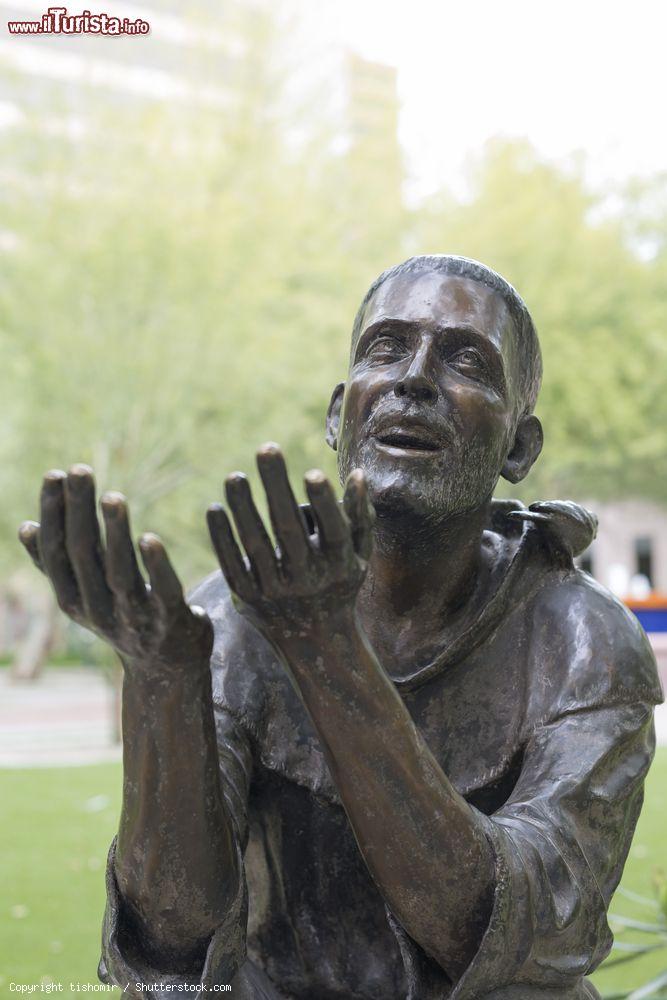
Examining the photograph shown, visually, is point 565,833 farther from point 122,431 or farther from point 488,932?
point 122,431

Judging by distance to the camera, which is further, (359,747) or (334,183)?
(334,183)

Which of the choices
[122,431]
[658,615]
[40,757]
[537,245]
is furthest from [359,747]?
[537,245]

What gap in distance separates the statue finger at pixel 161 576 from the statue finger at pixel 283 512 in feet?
0.49

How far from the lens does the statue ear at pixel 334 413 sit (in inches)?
94.1

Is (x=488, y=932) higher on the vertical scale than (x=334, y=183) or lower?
lower

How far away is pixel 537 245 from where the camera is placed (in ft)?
57.0

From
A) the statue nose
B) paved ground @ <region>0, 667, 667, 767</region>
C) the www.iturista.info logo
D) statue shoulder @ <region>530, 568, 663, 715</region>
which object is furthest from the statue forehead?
paved ground @ <region>0, 667, 667, 767</region>

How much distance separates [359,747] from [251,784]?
54cm

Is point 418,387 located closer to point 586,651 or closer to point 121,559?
point 586,651

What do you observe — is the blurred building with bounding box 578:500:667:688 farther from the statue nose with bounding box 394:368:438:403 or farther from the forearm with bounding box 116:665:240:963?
the forearm with bounding box 116:665:240:963

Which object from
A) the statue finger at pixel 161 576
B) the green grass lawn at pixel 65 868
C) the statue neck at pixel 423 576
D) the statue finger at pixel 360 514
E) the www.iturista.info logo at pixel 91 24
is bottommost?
the green grass lawn at pixel 65 868

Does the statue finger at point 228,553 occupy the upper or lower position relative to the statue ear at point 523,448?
lower

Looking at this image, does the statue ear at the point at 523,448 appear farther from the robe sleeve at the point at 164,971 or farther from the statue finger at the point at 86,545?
the statue finger at the point at 86,545

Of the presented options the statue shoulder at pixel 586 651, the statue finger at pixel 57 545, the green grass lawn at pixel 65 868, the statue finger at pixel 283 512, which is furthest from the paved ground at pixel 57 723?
the statue finger at pixel 283 512
